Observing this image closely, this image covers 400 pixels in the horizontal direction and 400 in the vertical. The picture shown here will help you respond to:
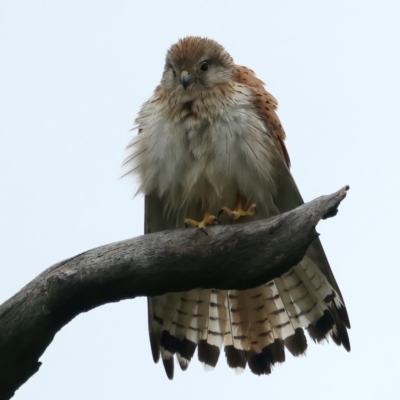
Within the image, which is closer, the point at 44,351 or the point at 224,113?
the point at 44,351

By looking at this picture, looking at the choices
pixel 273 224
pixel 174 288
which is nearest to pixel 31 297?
pixel 174 288

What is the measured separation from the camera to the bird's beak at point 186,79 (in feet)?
16.0

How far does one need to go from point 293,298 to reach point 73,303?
1.57 metres

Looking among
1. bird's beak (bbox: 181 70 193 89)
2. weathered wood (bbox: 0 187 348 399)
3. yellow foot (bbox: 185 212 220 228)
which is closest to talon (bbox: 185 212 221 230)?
yellow foot (bbox: 185 212 220 228)

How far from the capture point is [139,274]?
3.80 m

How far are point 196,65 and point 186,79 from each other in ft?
0.74

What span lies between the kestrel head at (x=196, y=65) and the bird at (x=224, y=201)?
13mm

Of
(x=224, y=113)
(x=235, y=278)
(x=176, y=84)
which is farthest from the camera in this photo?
(x=176, y=84)

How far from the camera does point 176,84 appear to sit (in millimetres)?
4965

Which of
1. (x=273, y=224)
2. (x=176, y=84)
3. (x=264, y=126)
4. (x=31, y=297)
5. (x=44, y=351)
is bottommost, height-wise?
(x=44, y=351)

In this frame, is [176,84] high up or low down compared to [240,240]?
up

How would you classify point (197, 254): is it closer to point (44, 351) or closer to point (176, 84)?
point (44, 351)

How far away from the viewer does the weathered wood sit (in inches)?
144

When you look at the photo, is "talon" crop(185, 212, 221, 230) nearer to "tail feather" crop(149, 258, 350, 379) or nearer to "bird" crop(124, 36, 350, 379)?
"bird" crop(124, 36, 350, 379)
